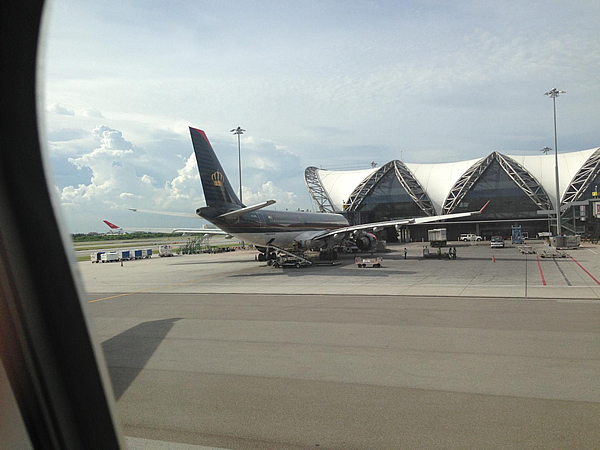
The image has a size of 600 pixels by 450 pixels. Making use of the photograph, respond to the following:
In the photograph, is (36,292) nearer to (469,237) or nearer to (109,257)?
(109,257)

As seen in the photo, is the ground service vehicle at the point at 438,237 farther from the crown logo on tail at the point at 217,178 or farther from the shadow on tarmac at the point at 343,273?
the crown logo on tail at the point at 217,178

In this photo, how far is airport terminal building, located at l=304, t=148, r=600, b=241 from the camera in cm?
6944

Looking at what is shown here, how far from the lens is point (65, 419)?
10.9ft

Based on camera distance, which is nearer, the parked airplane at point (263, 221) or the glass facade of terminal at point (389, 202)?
the parked airplane at point (263, 221)

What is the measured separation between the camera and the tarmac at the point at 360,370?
596 cm

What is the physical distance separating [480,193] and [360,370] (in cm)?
7335

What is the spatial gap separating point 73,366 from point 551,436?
5445 mm

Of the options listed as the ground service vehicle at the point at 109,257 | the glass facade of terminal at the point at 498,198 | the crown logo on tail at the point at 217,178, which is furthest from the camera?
the glass facade of terminal at the point at 498,198

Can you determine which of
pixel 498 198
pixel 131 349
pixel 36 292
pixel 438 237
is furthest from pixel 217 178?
pixel 498 198

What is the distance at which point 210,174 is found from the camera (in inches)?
1113

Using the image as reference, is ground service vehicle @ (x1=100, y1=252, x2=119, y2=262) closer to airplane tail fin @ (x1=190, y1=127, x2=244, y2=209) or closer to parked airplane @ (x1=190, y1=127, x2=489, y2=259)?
parked airplane @ (x1=190, y1=127, x2=489, y2=259)

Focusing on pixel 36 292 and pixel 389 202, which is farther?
pixel 389 202

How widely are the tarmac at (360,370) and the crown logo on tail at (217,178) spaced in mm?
11934

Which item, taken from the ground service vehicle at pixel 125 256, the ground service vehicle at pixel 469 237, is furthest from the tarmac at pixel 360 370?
the ground service vehicle at pixel 469 237
